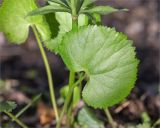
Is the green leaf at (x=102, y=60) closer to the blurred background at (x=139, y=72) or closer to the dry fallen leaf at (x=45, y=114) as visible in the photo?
the blurred background at (x=139, y=72)

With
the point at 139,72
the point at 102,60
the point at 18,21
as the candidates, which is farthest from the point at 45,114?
the point at 139,72

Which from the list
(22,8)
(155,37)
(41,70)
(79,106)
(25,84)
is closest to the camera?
(22,8)

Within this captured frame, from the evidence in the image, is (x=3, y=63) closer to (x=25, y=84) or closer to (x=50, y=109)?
(x=25, y=84)

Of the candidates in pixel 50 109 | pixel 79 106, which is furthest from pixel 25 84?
pixel 79 106

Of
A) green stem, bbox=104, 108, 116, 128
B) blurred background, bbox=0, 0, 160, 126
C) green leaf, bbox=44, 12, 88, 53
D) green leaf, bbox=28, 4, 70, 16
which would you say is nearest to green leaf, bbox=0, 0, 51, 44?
green leaf, bbox=44, 12, 88, 53

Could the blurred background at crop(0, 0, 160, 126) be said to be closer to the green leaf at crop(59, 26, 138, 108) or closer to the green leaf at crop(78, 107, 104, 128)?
the green leaf at crop(78, 107, 104, 128)

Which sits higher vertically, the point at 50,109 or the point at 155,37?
the point at 50,109

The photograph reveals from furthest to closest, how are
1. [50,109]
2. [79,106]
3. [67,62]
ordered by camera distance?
[50,109] → [79,106] → [67,62]
